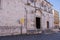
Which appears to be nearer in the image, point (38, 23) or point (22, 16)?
point (22, 16)

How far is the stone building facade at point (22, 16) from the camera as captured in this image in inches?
531

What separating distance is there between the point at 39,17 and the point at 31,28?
2.92 metres

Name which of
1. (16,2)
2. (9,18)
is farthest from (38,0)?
(9,18)

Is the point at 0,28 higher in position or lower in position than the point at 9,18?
lower

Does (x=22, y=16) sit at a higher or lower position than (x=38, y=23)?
higher

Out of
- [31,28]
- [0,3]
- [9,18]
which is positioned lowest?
[31,28]

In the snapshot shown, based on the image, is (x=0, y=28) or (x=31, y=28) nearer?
(x=0, y=28)

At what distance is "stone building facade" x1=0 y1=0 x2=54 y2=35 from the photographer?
13.5 meters

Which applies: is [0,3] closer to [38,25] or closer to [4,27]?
[4,27]

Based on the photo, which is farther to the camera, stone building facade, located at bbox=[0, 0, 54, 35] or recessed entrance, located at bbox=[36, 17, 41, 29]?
recessed entrance, located at bbox=[36, 17, 41, 29]

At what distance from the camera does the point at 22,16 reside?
52.1 ft

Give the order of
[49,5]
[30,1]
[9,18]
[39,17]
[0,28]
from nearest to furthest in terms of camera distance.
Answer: [0,28]
[9,18]
[30,1]
[39,17]
[49,5]

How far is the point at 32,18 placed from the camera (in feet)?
59.9

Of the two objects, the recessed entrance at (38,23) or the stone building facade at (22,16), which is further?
the recessed entrance at (38,23)
